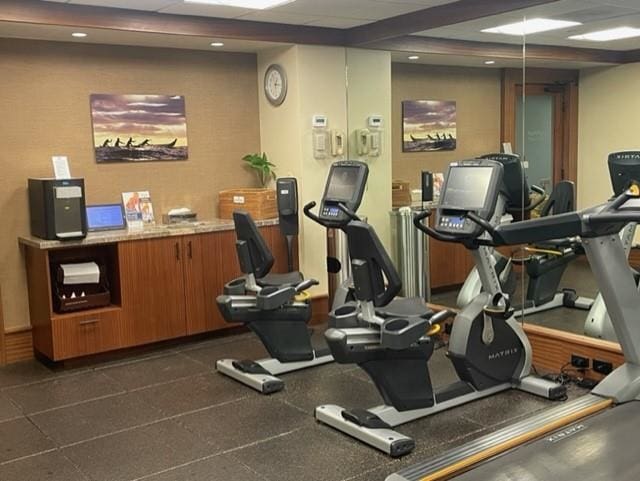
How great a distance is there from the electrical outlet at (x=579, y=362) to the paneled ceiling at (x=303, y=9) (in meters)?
2.75

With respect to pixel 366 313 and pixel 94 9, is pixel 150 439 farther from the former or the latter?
pixel 94 9

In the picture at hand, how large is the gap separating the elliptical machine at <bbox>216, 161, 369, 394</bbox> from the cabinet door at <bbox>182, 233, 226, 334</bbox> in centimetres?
73

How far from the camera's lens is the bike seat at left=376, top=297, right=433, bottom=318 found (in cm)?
400

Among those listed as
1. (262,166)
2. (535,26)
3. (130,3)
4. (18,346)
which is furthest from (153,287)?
(535,26)

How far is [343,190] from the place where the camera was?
513cm

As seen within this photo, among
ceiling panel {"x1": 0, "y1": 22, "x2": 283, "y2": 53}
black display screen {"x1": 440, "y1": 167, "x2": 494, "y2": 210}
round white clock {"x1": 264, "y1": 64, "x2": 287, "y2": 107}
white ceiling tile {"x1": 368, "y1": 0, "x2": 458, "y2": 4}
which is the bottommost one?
black display screen {"x1": 440, "y1": 167, "x2": 494, "y2": 210}

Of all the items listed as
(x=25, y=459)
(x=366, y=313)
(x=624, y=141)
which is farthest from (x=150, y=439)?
(x=624, y=141)

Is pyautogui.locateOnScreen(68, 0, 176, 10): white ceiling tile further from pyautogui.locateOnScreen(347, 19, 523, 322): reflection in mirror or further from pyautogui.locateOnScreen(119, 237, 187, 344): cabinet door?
pyautogui.locateOnScreen(347, 19, 523, 322): reflection in mirror

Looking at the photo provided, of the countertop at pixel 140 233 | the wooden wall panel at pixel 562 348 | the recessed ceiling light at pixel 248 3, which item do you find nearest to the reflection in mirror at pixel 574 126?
the wooden wall panel at pixel 562 348

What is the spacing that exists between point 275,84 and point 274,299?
7.90ft

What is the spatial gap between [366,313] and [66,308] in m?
2.62

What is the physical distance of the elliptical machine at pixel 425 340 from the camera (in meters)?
3.83

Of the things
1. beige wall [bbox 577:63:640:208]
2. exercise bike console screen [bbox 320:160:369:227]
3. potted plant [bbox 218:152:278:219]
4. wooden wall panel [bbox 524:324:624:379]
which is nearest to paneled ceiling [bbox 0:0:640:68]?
beige wall [bbox 577:63:640:208]

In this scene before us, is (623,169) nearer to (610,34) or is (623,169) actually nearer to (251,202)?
(610,34)
